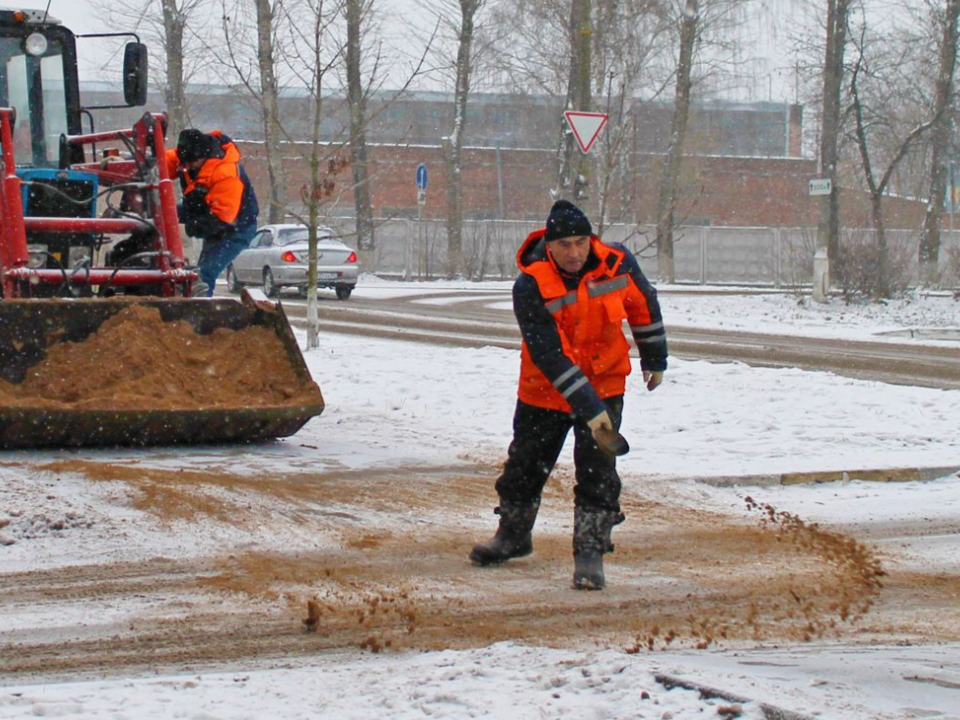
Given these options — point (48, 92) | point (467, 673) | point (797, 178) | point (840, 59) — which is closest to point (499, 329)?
point (48, 92)

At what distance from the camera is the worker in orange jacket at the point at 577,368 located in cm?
552

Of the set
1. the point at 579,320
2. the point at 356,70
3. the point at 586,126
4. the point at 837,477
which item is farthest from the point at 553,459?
the point at 356,70

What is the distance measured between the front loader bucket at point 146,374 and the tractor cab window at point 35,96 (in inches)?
91.7

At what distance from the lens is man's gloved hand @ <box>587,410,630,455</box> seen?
17.8 ft

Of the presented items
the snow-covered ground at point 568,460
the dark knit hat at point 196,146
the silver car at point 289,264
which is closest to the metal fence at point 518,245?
the silver car at point 289,264

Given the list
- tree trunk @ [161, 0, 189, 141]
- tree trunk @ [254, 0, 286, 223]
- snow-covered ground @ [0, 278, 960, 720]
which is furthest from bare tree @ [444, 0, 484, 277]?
snow-covered ground @ [0, 278, 960, 720]

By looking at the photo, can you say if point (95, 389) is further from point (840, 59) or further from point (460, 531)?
point (840, 59)

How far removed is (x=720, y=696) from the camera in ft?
12.8

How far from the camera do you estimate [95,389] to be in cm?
831

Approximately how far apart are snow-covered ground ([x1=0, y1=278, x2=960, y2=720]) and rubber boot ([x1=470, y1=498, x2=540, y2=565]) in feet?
3.24

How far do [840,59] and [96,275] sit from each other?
722 inches

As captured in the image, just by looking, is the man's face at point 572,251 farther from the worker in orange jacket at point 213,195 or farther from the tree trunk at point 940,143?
the tree trunk at point 940,143

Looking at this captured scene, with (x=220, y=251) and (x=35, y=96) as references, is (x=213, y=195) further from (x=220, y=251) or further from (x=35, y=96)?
(x=35, y=96)

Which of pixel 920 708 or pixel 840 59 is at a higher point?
pixel 840 59
